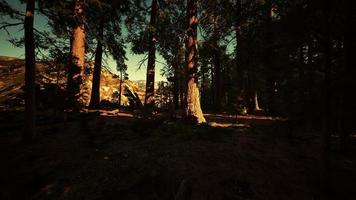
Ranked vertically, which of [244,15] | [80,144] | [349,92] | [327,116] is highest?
[244,15]

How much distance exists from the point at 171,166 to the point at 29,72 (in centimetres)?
662

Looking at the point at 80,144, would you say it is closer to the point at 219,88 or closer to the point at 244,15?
the point at 244,15

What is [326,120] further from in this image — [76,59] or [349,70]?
[76,59]

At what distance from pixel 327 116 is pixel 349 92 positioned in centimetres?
80

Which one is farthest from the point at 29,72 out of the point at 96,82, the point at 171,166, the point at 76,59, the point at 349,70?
the point at 349,70

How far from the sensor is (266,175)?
509 centimetres

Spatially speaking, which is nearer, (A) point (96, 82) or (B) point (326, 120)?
(B) point (326, 120)

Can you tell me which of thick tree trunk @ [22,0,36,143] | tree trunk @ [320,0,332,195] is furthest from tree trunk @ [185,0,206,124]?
thick tree trunk @ [22,0,36,143]

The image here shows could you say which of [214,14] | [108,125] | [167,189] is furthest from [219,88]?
[167,189]

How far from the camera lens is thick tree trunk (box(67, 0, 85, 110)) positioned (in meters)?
10.8

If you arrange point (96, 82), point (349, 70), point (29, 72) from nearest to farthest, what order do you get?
point (349, 70) → point (29, 72) → point (96, 82)

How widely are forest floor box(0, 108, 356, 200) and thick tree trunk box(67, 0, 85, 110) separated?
3.09m

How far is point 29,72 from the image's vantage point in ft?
24.9

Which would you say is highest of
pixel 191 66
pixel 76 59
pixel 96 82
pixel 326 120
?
pixel 76 59
